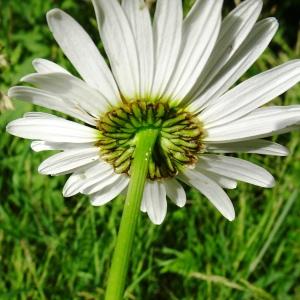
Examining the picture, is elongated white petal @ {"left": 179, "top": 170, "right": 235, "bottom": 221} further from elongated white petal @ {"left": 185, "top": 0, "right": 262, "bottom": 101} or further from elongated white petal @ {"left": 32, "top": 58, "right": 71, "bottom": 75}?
elongated white petal @ {"left": 32, "top": 58, "right": 71, "bottom": 75}

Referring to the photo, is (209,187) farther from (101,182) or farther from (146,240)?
(146,240)

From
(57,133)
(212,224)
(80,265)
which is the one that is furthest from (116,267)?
(212,224)

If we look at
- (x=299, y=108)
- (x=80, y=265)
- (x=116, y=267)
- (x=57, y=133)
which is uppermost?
(x=299, y=108)

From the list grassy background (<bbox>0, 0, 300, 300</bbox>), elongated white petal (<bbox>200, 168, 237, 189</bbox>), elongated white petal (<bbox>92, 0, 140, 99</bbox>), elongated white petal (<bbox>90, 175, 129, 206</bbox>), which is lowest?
grassy background (<bbox>0, 0, 300, 300</bbox>)

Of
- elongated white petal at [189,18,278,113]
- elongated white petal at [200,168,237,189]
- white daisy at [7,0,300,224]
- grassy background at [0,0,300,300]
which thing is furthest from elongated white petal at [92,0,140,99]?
grassy background at [0,0,300,300]

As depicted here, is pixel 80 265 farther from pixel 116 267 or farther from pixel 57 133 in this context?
pixel 116 267

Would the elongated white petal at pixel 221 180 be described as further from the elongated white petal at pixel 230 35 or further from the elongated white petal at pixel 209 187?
the elongated white petal at pixel 230 35

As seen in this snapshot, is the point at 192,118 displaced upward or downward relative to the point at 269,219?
upward
